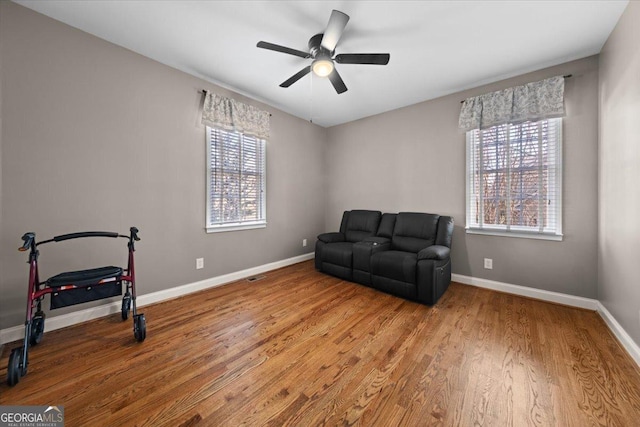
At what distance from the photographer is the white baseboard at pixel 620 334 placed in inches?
66.4

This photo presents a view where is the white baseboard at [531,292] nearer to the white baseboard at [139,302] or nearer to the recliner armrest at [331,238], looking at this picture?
the recliner armrest at [331,238]

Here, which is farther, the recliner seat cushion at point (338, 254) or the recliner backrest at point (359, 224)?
the recliner backrest at point (359, 224)

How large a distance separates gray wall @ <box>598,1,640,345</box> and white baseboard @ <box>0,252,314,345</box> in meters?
3.89

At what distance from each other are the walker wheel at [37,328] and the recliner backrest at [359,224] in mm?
3553

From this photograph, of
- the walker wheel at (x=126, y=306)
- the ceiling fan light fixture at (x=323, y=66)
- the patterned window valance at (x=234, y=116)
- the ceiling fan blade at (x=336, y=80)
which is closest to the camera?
the ceiling fan light fixture at (x=323, y=66)

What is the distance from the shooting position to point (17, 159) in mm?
1940

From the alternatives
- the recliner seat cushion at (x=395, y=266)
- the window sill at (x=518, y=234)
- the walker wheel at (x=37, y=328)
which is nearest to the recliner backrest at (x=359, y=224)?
the recliner seat cushion at (x=395, y=266)

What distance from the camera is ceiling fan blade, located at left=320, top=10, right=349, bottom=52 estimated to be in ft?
5.80

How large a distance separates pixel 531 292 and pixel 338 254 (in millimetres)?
2399

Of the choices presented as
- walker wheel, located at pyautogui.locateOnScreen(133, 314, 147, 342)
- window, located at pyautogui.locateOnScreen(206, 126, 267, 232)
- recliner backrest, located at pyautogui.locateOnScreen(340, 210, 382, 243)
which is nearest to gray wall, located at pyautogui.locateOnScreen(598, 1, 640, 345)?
recliner backrest, located at pyautogui.locateOnScreen(340, 210, 382, 243)

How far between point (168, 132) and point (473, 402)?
3.68 metres

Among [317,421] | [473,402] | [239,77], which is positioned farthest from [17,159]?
[473,402]

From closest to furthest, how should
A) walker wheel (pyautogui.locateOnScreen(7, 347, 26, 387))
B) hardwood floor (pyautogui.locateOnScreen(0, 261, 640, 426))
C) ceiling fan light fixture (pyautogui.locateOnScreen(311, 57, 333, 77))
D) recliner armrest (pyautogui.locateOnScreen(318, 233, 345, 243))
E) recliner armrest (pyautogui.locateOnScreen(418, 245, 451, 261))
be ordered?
hardwood floor (pyautogui.locateOnScreen(0, 261, 640, 426)) → walker wheel (pyautogui.locateOnScreen(7, 347, 26, 387)) → ceiling fan light fixture (pyautogui.locateOnScreen(311, 57, 333, 77)) → recliner armrest (pyautogui.locateOnScreen(418, 245, 451, 261)) → recliner armrest (pyautogui.locateOnScreen(318, 233, 345, 243))

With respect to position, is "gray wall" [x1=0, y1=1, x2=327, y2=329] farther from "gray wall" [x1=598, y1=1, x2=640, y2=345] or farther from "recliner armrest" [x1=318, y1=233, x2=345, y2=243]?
"gray wall" [x1=598, y1=1, x2=640, y2=345]
